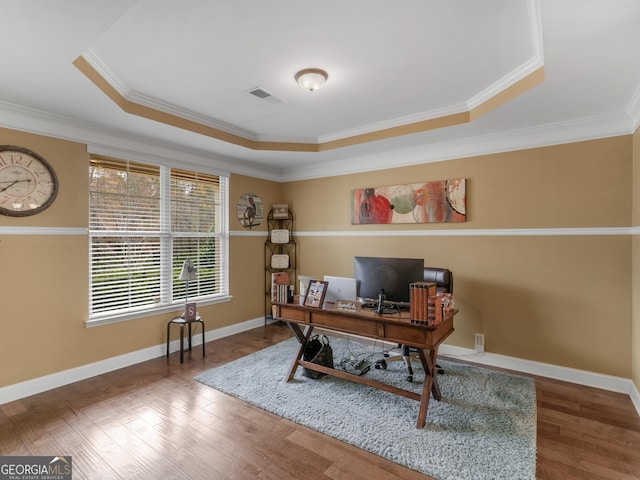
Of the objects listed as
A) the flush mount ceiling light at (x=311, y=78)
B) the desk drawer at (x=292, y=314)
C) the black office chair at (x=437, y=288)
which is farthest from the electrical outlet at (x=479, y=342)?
the flush mount ceiling light at (x=311, y=78)

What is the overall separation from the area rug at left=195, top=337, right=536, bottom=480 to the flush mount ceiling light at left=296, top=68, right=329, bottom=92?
2.53 metres

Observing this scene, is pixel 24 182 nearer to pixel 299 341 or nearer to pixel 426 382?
pixel 299 341

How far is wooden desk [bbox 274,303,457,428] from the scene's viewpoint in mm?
2279

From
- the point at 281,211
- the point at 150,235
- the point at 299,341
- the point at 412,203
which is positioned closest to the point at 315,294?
the point at 299,341

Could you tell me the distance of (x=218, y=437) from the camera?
7.25 feet

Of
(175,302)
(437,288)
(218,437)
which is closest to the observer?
(218,437)

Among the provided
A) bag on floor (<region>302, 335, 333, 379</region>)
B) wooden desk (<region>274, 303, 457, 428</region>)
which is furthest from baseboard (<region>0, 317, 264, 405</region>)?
wooden desk (<region>274, 303, 457, 428</region>)

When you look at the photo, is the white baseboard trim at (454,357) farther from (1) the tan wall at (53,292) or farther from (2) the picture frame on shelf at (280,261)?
(2) the picture frame on shelf at (280,261)

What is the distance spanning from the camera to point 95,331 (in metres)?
3.21

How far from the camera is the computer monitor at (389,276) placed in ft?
8.39

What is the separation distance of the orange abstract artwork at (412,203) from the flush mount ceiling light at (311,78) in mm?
1907

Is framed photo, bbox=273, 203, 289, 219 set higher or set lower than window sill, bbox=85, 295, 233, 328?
higher

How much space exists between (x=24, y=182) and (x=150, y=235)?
46.4 inches

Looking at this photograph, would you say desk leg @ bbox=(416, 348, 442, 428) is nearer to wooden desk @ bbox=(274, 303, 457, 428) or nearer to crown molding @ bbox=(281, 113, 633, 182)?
wooden desk @ bbox=(274, 303, 457, 428)
